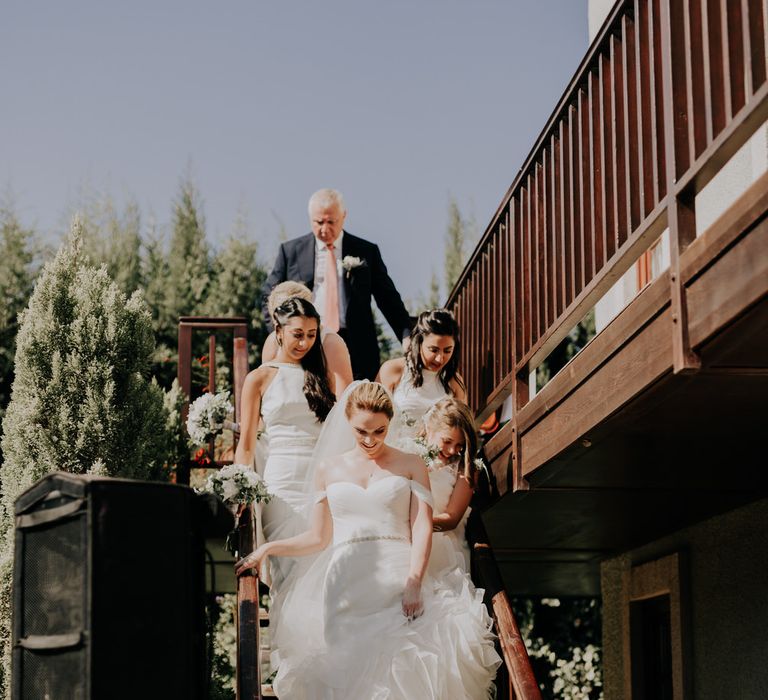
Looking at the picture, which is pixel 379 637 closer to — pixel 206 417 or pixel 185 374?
pixel 206 417

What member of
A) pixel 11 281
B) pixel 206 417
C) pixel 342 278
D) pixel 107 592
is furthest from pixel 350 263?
pixel 11 281

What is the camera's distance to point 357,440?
245 inches

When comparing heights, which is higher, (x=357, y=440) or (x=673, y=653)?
(x=357, y=440)

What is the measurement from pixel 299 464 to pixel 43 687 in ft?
9.54

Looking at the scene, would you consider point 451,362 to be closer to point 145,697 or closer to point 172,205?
point 145,697

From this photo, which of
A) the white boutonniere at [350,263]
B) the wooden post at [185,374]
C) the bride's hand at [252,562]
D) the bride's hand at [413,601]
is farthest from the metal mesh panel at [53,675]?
the wooden post at [185,374]

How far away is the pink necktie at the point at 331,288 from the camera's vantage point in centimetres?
841

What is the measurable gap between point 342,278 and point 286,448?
1712 millimetres

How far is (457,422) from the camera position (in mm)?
6961

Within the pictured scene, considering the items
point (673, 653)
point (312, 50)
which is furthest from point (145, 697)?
point (312, 50)

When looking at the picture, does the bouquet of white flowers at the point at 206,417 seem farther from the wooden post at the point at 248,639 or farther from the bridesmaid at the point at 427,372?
the wooden post at the point at 248,639

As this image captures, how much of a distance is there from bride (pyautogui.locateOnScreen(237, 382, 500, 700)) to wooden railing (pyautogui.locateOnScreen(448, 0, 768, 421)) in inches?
41.8

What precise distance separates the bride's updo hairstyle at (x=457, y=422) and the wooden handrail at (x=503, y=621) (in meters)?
0.33

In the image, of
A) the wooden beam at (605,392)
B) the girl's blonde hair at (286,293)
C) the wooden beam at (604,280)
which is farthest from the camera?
the girl's blonde hair at (286,293)
